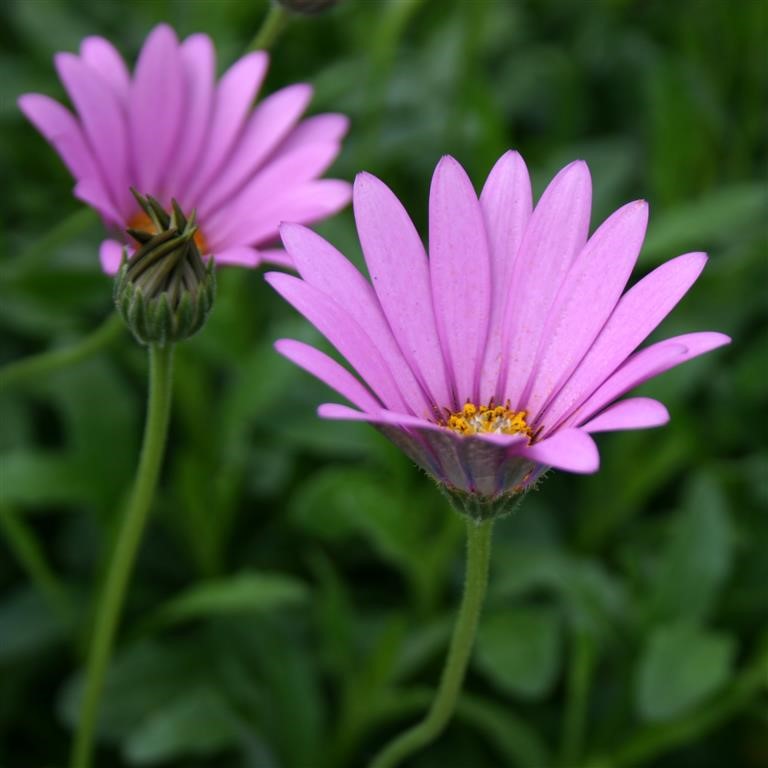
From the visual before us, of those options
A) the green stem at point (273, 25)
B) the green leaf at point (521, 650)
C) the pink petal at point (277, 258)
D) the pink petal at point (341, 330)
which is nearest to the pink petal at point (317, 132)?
the green stem at point (273, 25)

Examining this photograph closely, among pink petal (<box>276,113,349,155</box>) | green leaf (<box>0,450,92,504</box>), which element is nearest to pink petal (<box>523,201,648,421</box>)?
pink petal (<box>276,113,349,155</box>)

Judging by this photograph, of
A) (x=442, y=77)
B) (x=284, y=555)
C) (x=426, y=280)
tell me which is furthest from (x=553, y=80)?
(x=426, y=280)

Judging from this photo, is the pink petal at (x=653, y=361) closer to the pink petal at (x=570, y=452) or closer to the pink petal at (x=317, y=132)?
the pink petal at (x=570, y=452)

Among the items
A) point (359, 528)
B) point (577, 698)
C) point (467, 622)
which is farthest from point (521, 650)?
point (467, 622)

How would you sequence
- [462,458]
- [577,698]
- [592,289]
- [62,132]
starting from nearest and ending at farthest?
[462,458] → [592,289] → [62,132] → [577,698]

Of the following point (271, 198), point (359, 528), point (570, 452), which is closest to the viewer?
point (570, 452)

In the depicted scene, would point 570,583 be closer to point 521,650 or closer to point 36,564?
point 521,650
